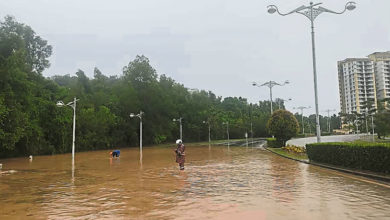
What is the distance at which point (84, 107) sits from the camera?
5606cm

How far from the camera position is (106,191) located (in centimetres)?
1005

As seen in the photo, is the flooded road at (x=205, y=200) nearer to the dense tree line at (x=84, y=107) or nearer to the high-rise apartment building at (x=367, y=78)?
the dense tree line at (x=84, y=107)

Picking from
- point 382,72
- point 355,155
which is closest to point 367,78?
point 382,72

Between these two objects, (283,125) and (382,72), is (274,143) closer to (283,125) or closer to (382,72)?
(283,125)

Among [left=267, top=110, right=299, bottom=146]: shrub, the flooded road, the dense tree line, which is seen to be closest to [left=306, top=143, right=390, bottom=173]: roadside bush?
the flooded road

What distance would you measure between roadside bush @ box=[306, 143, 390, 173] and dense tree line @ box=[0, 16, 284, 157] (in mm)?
25971

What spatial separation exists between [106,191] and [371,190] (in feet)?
26.7

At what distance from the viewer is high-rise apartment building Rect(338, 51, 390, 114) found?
102062 millimetres

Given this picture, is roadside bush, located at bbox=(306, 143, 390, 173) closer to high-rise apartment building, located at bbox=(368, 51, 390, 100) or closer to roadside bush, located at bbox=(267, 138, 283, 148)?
roadside bush, located at bbox=(267, 138, 283, 148)

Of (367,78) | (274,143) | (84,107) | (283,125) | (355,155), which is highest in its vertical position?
(367,78)

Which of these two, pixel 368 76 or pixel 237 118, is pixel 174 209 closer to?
pixel 237 118

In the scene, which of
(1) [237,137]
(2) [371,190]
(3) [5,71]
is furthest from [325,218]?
(1) [237,137]

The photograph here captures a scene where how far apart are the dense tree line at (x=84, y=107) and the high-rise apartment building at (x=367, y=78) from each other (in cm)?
3993

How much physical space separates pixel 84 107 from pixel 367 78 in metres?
94.3
